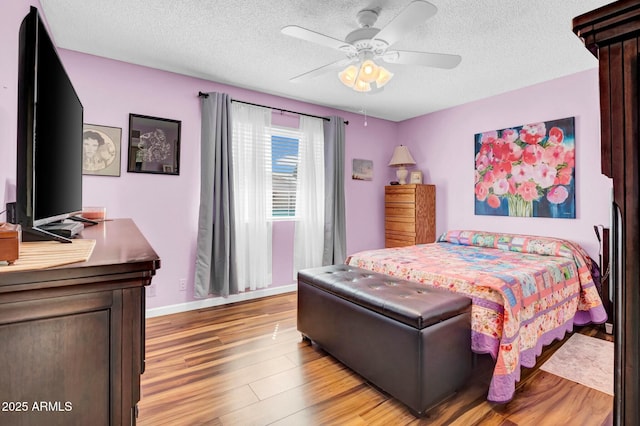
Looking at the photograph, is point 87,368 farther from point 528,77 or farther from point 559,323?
point 528,77

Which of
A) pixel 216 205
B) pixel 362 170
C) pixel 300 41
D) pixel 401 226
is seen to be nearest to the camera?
pixel 300 41

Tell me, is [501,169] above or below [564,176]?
above

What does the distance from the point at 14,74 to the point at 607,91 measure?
90.0 inches

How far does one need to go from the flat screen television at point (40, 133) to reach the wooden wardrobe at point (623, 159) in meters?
1.30

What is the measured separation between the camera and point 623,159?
607 millimetres

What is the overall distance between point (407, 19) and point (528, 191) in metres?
2.72

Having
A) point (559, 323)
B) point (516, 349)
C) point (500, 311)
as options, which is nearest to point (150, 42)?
point (500, 311)

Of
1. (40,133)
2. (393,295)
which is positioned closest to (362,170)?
(393,295)

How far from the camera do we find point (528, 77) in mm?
3229

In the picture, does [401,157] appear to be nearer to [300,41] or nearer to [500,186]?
[500,186]

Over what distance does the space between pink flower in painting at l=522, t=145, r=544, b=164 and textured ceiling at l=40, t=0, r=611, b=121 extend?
70 centimetres

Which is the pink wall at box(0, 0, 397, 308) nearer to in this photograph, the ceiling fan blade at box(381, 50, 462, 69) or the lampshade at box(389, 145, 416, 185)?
the lampshade at box(389, 145, 416, 185)

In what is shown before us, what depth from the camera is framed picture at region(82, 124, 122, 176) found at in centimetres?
279

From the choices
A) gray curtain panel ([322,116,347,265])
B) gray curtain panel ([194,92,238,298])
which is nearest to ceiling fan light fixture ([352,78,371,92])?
gray curtain panel ([194,92,238,298])
